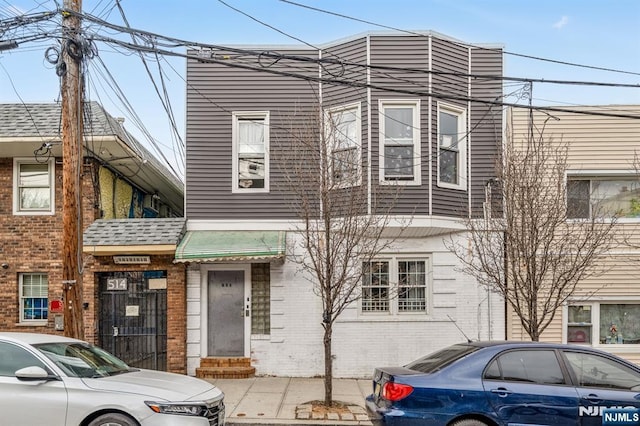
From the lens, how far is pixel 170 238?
11594 mm

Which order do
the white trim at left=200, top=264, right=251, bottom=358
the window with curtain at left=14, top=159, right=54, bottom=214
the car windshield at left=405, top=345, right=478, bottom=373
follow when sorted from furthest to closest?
the window with curtain at left=14, top=159, right=54, bottom=214
the white trim at left=200, top=264, right=251, bottom=358
the car windshield at left=405, top=345, right=478, bottom=373

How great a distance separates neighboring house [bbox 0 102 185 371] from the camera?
38.7 feet

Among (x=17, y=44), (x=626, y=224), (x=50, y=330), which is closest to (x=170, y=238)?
(x=50, y=330)

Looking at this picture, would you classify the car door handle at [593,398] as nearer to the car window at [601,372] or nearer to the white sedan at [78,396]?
the car window at [601,372]

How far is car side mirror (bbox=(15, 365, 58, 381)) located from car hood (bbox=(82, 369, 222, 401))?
0.41 meters

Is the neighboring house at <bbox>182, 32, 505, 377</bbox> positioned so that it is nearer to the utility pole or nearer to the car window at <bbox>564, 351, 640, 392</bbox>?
the utility pole

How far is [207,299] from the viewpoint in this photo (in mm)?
12305

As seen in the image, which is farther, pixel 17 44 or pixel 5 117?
pixel 5 117

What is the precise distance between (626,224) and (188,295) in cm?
931

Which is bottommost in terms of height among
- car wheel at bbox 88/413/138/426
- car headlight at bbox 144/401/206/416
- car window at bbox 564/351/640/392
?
car wheel at bbox 88/413/138/426

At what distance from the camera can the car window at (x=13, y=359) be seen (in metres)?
6.35

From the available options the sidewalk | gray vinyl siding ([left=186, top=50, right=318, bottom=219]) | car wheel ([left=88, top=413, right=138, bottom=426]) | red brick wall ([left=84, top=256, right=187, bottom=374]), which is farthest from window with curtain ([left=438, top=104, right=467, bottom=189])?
car wheel ([left=88, top=413, right=138, bottom=426])

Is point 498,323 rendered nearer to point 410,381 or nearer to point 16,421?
point 410,381

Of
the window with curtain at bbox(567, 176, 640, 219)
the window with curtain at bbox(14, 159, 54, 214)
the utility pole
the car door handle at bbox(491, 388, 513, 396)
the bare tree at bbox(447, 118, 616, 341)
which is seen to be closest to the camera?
the car door handle at bbox(491, 388, 513, 396)
